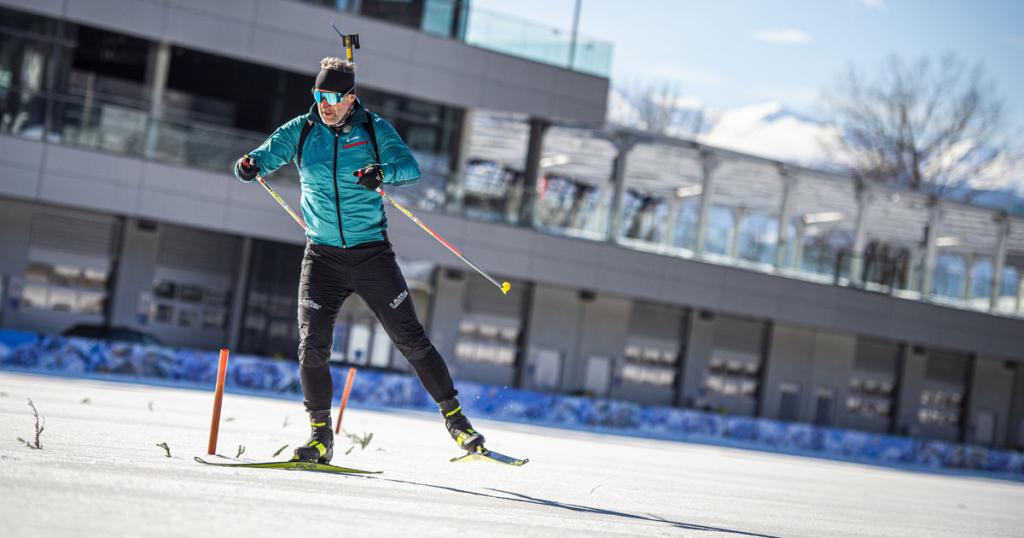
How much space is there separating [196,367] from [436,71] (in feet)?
40.5

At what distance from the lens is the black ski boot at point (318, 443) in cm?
662

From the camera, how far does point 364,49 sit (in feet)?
99.0

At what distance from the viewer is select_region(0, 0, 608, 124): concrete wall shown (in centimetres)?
2820

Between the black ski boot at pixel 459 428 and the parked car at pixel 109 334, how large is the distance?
2082 centimetres

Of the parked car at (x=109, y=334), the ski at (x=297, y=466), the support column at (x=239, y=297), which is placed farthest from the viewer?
the support column at (x=239, y=297)

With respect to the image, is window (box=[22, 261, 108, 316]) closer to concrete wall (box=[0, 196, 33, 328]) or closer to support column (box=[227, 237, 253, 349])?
concrete wall (box=[0, 196, 33, 328])

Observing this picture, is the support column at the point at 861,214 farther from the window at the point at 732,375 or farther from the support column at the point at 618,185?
the support column at the point at 618,185

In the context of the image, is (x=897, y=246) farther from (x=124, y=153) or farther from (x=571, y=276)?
(x=124, y=153)

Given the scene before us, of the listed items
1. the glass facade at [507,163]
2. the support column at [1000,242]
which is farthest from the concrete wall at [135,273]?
the support column at [1000,242]

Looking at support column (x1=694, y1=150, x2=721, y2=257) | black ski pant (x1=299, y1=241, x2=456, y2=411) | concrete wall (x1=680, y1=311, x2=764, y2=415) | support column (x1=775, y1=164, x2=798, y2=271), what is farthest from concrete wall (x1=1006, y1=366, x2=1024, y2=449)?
black ski pant (x1=299, y1=241, x2=456, y2=411)

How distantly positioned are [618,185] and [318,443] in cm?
2754

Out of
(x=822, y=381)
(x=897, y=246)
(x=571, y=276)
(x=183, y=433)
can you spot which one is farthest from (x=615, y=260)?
(x=183, y=433)

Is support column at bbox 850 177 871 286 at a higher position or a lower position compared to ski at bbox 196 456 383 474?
higher

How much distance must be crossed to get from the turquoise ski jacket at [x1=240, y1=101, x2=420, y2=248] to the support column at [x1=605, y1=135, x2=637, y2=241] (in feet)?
85.2
